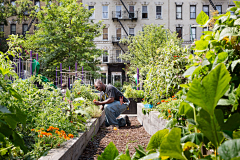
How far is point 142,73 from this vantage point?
1328cm

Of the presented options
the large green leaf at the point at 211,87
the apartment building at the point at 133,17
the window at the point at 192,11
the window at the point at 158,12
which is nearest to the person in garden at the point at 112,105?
the large green leaf at the point at 211,87

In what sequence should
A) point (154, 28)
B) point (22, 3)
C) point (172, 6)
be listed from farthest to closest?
1. point (172, 6)
2. point (22, 3)
3. point (154, 28)

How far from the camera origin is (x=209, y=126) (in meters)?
0.49

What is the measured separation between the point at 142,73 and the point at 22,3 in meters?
19.0

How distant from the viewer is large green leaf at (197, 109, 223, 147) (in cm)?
48

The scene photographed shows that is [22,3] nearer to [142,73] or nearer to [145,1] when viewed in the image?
[145,1]

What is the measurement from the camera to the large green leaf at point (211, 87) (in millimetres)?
428

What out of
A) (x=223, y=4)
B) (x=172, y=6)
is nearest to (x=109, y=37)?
(x=172, y=6)

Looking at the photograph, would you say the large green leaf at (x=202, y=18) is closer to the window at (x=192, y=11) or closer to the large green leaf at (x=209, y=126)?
the large green leaf at (x=209, y=126)

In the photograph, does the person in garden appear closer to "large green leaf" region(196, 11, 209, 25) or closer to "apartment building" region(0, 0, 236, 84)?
"large green leaf" region(196, 11, 209, 25)

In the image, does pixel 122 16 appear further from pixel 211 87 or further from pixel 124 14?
pixel 211 87

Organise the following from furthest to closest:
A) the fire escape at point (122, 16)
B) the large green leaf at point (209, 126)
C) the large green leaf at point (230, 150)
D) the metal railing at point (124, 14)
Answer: the metal railing at point (124, 14) → the fire escape at point (122, 16) → the large green leaf at point (209, 126) → the large green leaf at point (230, 150)

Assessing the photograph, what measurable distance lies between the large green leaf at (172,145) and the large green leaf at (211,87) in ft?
0.27

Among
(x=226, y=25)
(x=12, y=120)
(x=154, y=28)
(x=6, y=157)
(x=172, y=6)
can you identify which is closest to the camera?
(x=226, y=25)
